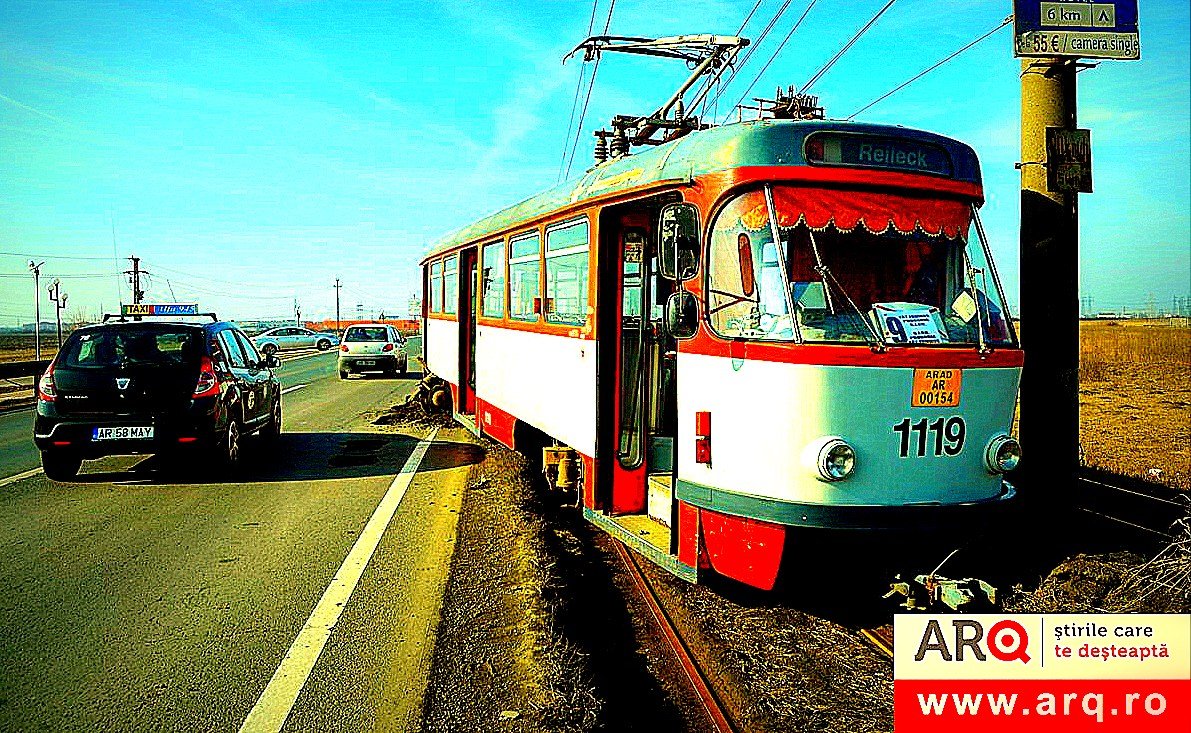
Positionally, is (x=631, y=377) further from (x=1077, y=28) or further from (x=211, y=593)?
(x=1077, y=28)

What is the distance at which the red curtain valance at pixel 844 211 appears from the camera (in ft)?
18.6

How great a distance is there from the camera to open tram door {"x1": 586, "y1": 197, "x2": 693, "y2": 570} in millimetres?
7391

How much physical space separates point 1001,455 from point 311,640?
414 cm

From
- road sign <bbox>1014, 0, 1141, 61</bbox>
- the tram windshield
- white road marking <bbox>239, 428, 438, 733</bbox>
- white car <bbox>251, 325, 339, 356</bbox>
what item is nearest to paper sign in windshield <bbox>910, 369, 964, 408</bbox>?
the tram windshield

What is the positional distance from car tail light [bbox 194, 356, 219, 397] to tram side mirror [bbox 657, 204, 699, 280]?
6.57 metres

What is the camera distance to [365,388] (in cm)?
2623

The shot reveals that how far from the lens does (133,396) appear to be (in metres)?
10.6

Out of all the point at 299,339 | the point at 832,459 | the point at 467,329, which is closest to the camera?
the point at 832,459

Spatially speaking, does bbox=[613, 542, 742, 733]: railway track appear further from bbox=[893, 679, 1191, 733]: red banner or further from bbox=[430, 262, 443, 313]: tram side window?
bbox=[430, 262, 443, 313]: tram side window

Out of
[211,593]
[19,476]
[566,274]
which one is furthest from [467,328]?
[211,593]

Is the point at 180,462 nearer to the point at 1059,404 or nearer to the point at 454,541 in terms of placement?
the point at 454,541

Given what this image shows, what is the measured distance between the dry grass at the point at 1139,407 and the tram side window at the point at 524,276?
5.37 m

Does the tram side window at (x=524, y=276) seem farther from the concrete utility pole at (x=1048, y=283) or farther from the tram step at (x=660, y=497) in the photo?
the concrete utility pole at (x=1048, y=283)

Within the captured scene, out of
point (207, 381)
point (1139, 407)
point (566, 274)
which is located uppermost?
point (566, 274)
